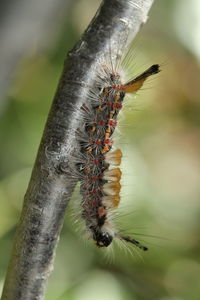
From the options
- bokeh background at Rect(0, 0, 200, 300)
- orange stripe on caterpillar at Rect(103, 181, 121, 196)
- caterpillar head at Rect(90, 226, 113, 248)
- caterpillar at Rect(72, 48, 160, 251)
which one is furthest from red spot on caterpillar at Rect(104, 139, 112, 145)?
bokeh background at Rect(0, 0, 200, 300)

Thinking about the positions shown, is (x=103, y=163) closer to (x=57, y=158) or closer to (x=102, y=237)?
(x=102, y=237)

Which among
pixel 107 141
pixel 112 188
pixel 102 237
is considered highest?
pixel 107 141

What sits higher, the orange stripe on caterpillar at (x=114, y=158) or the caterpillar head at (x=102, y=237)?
the orange stripe on caterpillar at (x=114, y=158)

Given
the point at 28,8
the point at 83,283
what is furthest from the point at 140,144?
the point at 28,8

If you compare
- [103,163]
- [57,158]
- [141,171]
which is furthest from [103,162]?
[141,171]

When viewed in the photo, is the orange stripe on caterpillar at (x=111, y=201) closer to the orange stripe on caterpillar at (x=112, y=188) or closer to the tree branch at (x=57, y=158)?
the orange stripe on caterpillar at (x=112, y=188)

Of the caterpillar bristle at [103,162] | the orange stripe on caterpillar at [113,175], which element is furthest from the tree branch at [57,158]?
the orange stripe on caterpillar at [113,175]

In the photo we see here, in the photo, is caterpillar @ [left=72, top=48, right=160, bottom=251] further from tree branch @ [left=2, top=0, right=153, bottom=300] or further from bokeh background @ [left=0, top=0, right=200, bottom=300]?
bokeh background @ [left=0, top=0, right=200, bottom=300]
